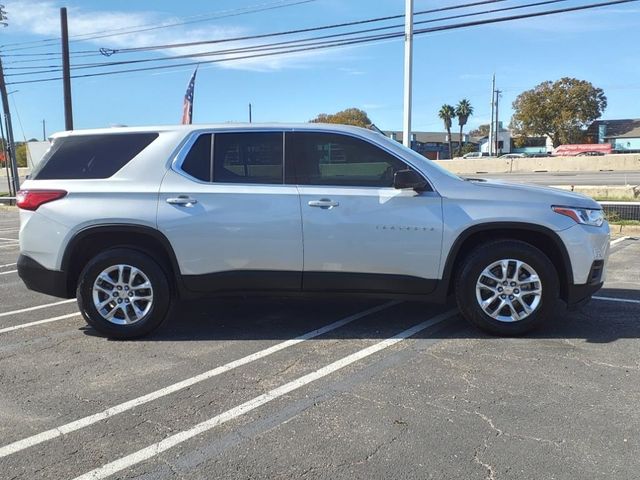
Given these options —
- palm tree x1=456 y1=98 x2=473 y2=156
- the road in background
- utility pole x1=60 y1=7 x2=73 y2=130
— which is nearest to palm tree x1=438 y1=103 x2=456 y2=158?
palm tree x1=456 y1=98 x2=473 y2=156

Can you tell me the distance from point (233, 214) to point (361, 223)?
3.60ft

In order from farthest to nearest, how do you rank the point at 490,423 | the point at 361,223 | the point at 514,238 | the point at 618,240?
the point at 618,240, the point at 514,238, the point at 361,223, the point at 490,423

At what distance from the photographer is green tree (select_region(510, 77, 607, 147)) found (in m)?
74.1

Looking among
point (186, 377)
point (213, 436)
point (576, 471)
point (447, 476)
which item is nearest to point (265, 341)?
point (186, 377)

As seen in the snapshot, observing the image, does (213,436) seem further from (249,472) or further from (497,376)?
→ (497,376)

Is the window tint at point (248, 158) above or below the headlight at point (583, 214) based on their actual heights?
above

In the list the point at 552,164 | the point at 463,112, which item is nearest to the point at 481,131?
the point at 463,112

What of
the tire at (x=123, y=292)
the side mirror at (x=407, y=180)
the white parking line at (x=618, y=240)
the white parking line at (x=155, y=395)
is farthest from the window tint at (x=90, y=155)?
the white parking line at (x=618, y=240)

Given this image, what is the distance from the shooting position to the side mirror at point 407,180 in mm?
4680

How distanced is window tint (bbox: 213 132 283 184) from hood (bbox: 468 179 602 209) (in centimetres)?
173

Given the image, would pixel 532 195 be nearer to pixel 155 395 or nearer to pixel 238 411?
pixel 238 411

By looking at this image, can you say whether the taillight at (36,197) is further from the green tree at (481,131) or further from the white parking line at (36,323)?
the green tree at (481,131)

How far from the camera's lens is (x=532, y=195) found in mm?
4824

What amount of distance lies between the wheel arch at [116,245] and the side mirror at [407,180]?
Answer: 2.03 m
